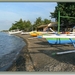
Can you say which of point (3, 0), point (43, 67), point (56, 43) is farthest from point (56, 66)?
point (56, 43)

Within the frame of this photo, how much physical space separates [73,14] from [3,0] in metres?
15.3

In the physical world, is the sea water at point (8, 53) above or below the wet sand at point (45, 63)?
below

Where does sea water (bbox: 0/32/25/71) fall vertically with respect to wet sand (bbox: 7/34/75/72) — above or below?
below

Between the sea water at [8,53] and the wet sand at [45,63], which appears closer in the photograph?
the wet sand at [45,63]

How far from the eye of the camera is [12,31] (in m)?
58.2

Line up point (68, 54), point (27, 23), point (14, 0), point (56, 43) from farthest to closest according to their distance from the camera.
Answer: point (27, 23), point (56, 43), point (68, 54), point (14, 0)

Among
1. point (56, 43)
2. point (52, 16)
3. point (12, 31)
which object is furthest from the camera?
point (12, 31)

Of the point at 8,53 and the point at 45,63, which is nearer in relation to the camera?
the point at 45,63

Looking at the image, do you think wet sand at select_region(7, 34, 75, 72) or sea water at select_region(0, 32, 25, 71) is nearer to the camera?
wet sand at select_region(7, 34, 75, 72)

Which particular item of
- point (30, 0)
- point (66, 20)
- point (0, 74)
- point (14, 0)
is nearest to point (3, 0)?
point (14, 0)

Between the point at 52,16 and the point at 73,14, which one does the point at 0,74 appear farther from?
the point at 52,16

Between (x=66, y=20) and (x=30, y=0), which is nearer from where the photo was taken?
(x=30, y=0)

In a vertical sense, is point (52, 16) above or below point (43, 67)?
above

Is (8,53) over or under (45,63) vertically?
under
